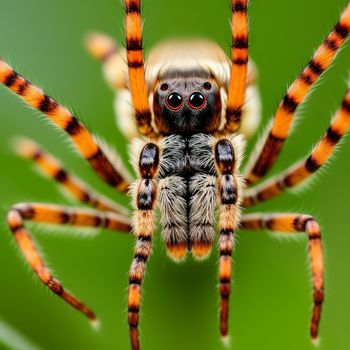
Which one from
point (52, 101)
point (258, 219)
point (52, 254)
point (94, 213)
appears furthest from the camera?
point (52, 254)

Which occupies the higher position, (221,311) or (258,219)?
(258,219)

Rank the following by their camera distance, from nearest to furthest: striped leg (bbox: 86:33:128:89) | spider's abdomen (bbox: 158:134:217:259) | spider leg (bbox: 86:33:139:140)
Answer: spider's abdomen (bbox: 158:134:217:259) → spider leg (bbox: 86:33:139:140) → striped leg (bbox: 86:33:128:89)

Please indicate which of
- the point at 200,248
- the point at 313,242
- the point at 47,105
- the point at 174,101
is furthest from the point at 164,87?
the point at 313,242

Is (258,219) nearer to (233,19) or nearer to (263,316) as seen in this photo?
(263,316)

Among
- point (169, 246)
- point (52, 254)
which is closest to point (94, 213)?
point (52, 254)

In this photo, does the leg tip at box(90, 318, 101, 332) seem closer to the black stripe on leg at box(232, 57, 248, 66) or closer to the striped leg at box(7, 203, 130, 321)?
the striped leg at box(7, 203, 130, 321)

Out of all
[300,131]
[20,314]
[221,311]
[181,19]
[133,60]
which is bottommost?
[221,311]

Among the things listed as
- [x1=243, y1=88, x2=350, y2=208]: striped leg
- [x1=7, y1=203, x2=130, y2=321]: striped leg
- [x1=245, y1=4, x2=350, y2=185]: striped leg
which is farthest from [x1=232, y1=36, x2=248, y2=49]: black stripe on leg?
[x1=7, y1=203, x2=130, y2=321]: striped leg

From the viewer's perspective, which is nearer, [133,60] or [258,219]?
[133,60]
